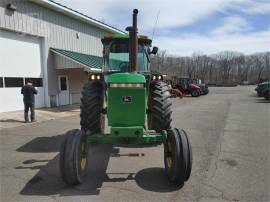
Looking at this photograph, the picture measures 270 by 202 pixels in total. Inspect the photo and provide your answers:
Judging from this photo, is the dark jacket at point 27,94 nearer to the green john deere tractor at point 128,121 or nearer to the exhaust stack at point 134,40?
the green john deere tractor at point 128,121

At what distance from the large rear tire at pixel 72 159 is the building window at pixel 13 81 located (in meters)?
10.6

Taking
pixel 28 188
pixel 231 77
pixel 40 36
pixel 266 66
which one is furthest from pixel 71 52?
pixel 266 66

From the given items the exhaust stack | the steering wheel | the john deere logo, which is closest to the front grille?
the john deere logo

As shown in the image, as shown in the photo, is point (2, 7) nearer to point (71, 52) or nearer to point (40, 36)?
A: point (40, 36)

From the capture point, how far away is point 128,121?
564 cm

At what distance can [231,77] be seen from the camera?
99250mm

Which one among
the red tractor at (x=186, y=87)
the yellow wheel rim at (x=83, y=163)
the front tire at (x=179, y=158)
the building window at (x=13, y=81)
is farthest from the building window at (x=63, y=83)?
the red tractor at (x=186, y=87)

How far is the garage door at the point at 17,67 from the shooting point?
14391 mm

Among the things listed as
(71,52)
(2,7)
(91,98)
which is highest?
(2,7)

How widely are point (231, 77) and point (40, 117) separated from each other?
9249cm

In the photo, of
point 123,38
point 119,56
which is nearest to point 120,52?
point 119,56

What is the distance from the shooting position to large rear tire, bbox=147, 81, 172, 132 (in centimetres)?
650

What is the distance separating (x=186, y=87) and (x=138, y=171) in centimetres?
2649

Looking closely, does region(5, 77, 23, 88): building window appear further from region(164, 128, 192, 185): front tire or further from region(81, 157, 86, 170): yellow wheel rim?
region(164, 128, 192, 185): front tire
